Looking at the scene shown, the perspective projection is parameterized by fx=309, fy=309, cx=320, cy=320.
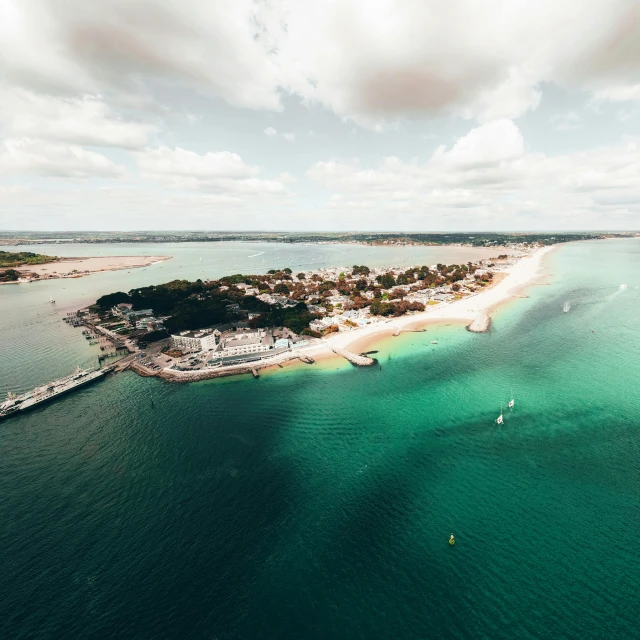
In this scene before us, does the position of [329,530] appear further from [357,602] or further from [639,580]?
[639,580]

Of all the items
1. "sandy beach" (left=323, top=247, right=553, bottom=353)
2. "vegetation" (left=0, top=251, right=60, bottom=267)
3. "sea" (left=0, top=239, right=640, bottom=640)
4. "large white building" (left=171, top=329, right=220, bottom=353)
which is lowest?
"sandy beach" (left=323, top=247, right=553, bottom=353)

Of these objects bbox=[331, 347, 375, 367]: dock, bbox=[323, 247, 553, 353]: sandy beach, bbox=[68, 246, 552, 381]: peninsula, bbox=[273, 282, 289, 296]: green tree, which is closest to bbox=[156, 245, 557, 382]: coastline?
bbox=[323, 247, 553, 353]: sandy beach

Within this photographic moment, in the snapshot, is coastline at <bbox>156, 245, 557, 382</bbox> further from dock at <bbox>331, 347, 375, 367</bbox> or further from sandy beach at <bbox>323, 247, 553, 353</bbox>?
dock at <bbox>331, 347, 375, 367</bbox>

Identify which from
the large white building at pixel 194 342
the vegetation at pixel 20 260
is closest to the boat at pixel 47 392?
the large white building at pixel 194 342

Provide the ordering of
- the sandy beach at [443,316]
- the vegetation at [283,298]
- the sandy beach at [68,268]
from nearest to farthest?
1. the sandy beach at [443,316]
2. the vegetation at [283,298]
3. the sandy beach at [68,268]

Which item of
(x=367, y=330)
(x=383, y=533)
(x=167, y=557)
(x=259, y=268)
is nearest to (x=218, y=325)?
(x=367, y=330)

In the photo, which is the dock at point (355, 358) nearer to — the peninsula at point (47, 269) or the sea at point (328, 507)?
the sea at point (328, 507)
